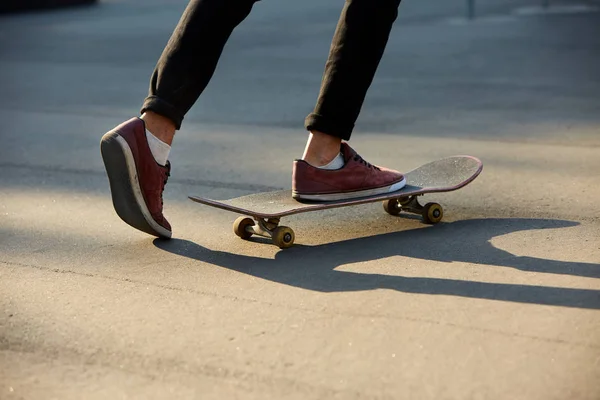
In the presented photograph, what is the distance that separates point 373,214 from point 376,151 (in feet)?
3.15

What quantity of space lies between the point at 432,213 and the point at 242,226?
0.51 metres

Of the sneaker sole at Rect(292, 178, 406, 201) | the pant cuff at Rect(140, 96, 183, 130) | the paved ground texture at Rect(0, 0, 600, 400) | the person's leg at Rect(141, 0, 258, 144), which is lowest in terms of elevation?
the paved ground texture at Rect(0, 0, 600, 400)

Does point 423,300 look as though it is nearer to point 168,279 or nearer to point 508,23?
point 168,279

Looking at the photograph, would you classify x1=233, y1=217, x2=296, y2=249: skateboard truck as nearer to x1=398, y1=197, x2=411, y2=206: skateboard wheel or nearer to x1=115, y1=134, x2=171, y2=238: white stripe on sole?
x1=115, y1=134, x2=171, y2=238: white stripe on sole

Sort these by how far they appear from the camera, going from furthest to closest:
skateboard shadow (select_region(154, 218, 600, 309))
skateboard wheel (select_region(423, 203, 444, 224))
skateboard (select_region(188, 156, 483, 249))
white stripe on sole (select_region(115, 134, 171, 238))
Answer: skateboard wheel (select_region(423, 203, 444, 224)) → skateboard (select_region(188, 156, 483, 249)) → white stripe on sole (select_region(115, 134, 171, 238)) → skateboard shadow (select_region(154, 218, 600, 309))

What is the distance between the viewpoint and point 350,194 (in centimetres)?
277

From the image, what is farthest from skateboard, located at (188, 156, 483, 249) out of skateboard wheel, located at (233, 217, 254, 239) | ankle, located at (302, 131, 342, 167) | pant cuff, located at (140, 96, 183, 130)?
pant cuff, located at (140, 96, 183, 130)

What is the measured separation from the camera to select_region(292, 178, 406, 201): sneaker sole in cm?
272

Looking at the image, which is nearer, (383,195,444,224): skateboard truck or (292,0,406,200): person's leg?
(292,0,406,200): person's leg

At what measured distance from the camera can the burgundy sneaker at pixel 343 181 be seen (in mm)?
2699

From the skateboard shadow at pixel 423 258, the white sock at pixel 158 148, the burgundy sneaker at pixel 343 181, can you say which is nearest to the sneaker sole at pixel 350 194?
the burgundy sneaker at pixel 343 181

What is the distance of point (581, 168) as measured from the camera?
11.7 feet

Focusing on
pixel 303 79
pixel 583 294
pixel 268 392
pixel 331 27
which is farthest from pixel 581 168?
pixel 331 27

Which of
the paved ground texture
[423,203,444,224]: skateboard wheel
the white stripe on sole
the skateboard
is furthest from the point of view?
[423,203,444,224]: skateboard wheel
